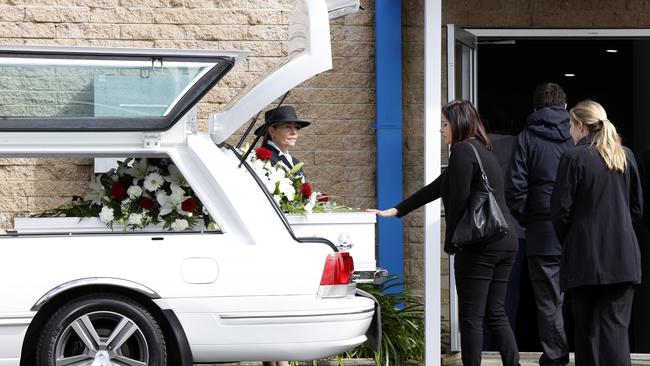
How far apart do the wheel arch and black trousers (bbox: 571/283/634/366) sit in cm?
245

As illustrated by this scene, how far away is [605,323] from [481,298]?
2.63 ft

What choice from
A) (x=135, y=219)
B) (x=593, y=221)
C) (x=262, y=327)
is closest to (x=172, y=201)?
(x=135, y=219)

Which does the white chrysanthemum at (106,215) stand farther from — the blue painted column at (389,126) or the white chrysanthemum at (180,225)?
the blue painted column at (389,126)

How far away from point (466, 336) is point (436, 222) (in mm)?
1164

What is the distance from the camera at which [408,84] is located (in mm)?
9914

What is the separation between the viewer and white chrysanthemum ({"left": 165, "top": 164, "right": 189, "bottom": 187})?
695 cm

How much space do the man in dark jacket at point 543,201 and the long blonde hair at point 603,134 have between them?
3.72ft

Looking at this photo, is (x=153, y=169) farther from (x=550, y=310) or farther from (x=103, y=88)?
(x=550, y=310)

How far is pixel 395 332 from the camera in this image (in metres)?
9.16

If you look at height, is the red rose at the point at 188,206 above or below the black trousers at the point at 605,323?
above

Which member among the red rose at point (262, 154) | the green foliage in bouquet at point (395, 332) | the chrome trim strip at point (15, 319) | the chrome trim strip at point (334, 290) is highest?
the red rose at point (262, 154)

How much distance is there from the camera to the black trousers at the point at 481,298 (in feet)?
25.1

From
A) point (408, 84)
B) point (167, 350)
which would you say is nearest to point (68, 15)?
point (408, 84)

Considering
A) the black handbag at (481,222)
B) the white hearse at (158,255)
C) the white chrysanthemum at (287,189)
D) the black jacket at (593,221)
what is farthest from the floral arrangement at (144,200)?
the black jacket at (593,221)
